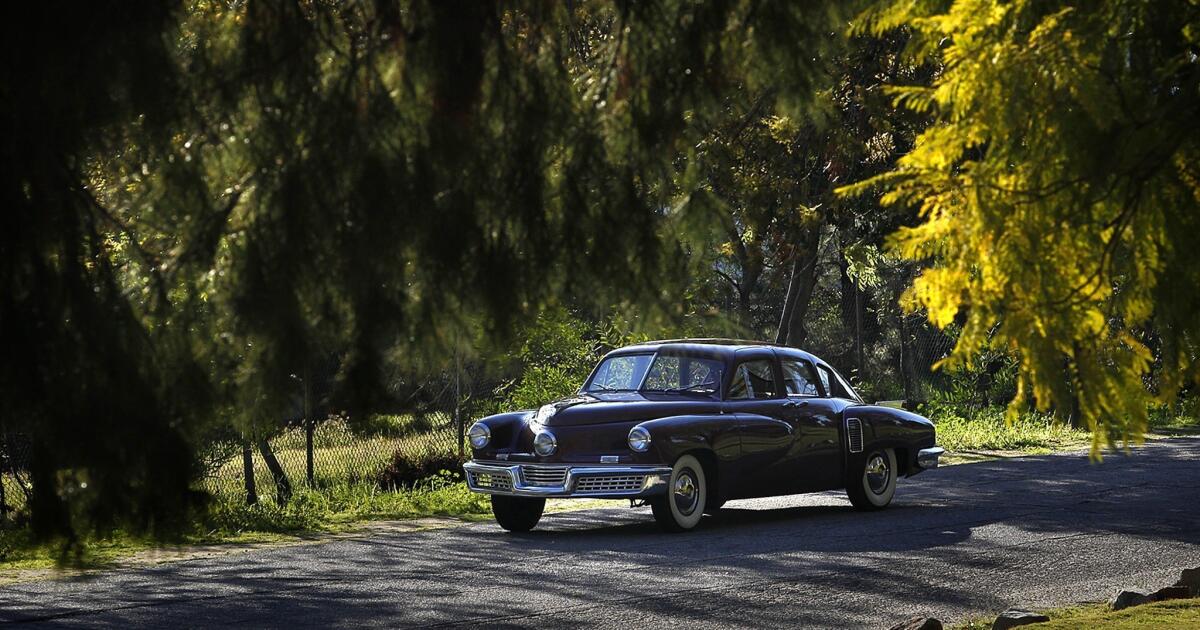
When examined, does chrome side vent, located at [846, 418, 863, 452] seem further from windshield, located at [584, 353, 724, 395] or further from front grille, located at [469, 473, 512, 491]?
front grille, located at [469, 473, 512, 491]

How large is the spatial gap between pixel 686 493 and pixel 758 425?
1051 millimetres

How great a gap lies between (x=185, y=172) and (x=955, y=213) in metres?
2.87

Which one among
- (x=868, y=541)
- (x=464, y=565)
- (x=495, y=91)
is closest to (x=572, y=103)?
(x=495, y=91)

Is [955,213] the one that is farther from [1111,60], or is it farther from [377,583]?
[377,583]

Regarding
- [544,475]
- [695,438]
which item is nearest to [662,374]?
[695,438]

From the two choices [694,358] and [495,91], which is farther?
[694,358]

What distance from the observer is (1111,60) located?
635cm

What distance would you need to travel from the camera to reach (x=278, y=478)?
1773cm

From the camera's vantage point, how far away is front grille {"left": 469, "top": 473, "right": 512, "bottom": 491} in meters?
13.7

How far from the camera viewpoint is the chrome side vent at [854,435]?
597 inches

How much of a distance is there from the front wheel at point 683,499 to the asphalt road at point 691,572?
8.5 inches

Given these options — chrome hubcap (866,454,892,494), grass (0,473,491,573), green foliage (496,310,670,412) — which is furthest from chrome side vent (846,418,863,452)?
green foliage (496,310,670,412)

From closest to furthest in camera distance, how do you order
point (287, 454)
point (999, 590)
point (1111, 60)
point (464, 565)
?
point (1111, 60) < point (999, 590) < point (464, 565) < point (287, 454)

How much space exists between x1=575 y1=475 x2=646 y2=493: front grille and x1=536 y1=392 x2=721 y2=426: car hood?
51 cm
